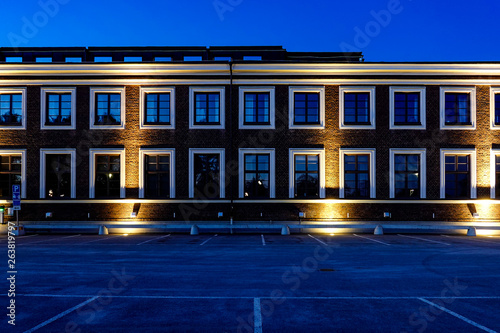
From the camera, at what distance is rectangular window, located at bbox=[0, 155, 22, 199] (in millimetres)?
26516

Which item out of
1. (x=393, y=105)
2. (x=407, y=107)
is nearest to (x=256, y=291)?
(x=393, y=105)

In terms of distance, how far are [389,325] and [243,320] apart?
7.45ft

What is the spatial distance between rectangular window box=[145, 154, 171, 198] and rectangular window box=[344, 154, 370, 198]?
10778 millimetres

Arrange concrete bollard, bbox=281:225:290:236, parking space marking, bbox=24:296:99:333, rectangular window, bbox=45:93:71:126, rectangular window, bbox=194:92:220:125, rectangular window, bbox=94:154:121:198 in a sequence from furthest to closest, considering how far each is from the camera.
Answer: rectangular window, bbox=45:93:71:126 < rectangular window, bbox=194:92:220:125 < rectangular window, bbox=94:154:121:198 < concrete bollard, bbox=281:225:290:236 < parking space marking, bbox=24:296:99:333

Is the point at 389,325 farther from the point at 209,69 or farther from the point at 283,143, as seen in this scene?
the point at 209,69

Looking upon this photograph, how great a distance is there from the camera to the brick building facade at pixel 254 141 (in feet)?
85.2

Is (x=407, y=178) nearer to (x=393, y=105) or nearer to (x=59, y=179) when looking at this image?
(x=393, y=105)

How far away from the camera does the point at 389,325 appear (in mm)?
6691

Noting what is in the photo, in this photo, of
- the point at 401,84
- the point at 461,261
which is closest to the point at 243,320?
the point at 461,261

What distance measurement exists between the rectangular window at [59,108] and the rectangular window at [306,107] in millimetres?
14007

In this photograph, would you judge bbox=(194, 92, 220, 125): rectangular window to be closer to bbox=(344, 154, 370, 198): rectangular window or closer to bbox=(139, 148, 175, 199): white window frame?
bbox=(139, 148, 175, 199): white window frame

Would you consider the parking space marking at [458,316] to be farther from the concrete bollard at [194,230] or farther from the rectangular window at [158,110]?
the rectangular window at [158,110]

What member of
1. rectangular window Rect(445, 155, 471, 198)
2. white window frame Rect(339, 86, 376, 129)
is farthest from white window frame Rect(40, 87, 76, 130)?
rectangular window Rect(445, 155, 471, 198)

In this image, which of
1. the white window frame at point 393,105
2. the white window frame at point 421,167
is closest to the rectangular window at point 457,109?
the white window frame at point 393,105
